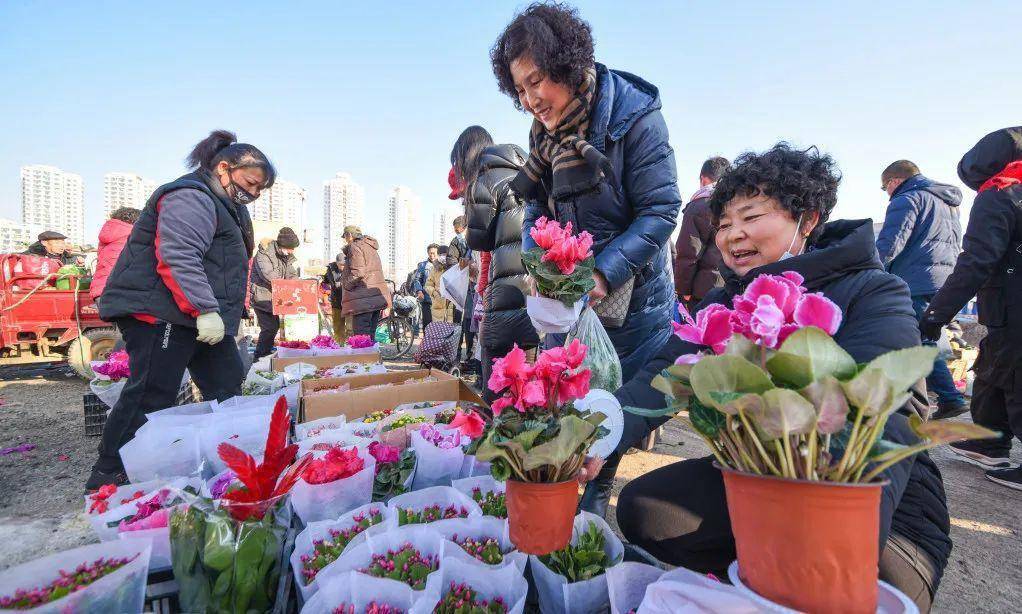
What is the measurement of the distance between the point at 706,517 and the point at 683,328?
0.74m

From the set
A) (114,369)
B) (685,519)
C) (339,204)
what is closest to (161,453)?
(114,369)

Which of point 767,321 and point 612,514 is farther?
point 612,514

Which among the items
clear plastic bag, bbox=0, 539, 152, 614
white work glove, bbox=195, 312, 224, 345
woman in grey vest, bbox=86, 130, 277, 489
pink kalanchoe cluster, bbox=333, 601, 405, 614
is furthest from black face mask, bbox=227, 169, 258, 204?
pink kalanchoe cluster, bbox=333, 601, 405, 614

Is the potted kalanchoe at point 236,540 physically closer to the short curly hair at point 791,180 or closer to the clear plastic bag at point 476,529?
the clear plastic bag at point 476,529

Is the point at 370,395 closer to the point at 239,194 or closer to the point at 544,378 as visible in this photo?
the point at 239,194

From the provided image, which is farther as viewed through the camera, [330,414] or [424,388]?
[424,388]

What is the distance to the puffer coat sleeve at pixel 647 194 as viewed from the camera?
1.97 metres

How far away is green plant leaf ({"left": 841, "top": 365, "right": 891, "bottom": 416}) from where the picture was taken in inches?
27.1

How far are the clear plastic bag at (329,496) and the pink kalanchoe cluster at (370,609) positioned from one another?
525mm

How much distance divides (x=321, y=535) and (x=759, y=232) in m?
1.77

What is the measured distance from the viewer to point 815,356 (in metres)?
0.74

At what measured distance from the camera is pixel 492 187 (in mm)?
2955

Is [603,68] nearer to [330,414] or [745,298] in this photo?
[745,298]

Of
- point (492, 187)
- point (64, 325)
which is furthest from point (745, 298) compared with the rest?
point (64, 325)
